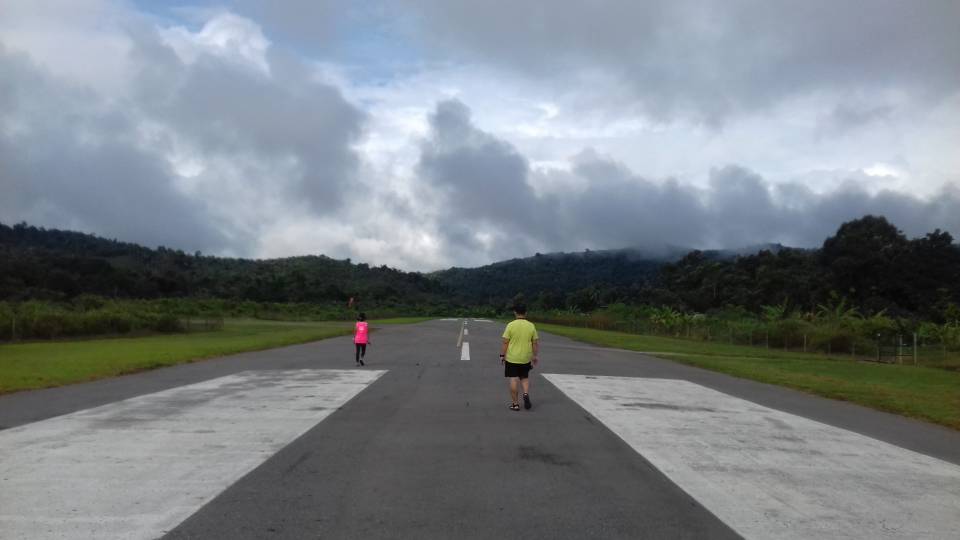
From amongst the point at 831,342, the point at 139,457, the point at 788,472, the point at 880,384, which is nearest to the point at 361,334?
the point at 139,457

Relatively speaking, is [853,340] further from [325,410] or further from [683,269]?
[683,269]

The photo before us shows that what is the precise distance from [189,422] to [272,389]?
4131 millimetres

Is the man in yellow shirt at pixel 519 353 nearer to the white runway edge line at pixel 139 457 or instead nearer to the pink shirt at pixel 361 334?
the white runway edge line at pixel 139 457

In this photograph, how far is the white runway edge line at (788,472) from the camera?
5879 mm

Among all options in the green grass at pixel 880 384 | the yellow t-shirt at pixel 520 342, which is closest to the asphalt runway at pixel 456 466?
the yellow t-shirt at pixel 520 342

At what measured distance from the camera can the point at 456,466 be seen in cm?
752

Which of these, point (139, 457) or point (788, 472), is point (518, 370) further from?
point (139, 457)

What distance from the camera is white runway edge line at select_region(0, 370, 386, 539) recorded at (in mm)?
5586

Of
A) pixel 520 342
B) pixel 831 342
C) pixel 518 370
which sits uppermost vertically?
pixel 520 342

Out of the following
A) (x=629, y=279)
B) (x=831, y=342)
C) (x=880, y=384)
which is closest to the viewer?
(x=880, y=384)

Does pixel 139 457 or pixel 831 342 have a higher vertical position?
pixel 831 342

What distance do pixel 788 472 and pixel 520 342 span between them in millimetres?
4869

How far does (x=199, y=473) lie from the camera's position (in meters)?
7.05

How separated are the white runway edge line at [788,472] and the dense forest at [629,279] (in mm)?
36948
